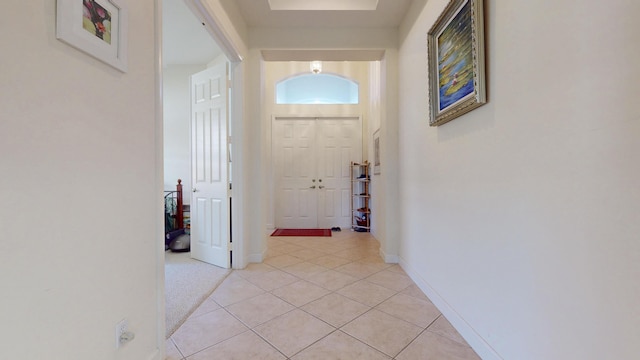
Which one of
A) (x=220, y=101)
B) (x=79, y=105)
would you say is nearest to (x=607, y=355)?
(x=79, y=105)

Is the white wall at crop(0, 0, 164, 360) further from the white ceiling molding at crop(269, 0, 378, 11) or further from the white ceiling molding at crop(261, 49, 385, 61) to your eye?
the white ceiling molding at crop(261, 49, 385, 61)

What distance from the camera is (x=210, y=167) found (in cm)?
306

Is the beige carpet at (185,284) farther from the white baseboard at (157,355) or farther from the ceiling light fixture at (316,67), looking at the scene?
the ceiling light fixture at (316,67)

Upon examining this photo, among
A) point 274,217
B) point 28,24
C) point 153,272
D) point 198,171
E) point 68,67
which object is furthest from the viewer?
point 274,217

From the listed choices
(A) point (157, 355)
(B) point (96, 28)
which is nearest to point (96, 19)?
(B) point (96, 28)

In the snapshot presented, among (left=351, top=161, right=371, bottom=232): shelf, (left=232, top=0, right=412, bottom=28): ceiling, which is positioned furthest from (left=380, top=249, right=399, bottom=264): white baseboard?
(left=232, top=0, right=412, bottom=28): ceiling

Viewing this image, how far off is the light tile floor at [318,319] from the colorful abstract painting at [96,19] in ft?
5.36

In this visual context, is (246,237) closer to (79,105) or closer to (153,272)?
(153,272)

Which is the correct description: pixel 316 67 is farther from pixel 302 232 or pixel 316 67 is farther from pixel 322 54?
pixel 302 232

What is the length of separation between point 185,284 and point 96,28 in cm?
Result: 219

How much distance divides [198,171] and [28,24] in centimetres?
251

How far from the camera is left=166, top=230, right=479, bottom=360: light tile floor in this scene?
153 centimetres

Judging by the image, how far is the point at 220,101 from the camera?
9.69ft

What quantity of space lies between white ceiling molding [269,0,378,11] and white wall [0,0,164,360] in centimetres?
180
